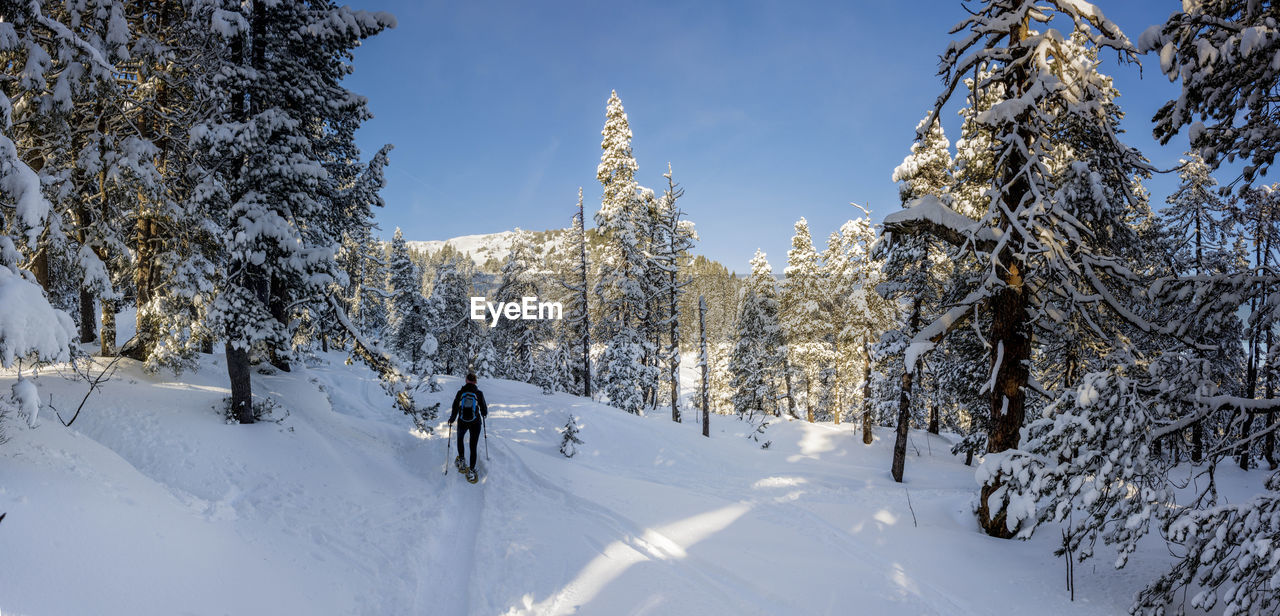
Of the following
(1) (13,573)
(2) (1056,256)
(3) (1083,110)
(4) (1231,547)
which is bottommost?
(4) (1231,547)

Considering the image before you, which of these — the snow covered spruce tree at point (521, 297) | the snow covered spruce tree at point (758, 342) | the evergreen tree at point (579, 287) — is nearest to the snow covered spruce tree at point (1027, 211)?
the evergreen tree at point (579, 287)

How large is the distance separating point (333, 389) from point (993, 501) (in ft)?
59.2

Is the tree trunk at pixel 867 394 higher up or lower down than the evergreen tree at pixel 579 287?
lower down

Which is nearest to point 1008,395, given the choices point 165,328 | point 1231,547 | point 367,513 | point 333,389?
point 1231,547

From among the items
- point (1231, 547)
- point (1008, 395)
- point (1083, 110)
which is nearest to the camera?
point (1231, 547)

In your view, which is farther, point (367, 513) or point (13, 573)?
point (367, 513)

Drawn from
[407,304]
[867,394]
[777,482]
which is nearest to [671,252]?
[867,394]

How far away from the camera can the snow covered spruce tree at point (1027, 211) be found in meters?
7.77

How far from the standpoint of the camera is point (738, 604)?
582 centimetres

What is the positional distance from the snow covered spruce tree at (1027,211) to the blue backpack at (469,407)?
882cm

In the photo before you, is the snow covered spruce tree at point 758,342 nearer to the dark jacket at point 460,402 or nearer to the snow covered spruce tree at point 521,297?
the snow covered spruce tree at point 521,297

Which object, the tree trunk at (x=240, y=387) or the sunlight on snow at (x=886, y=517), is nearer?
the sunlight on snow at (x=886, y=517)

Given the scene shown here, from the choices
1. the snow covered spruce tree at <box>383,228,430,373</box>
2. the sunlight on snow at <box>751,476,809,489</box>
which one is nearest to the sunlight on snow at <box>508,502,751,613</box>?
the sunlight on snow at <box>751,476,809,489</box>

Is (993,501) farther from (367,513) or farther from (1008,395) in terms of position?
(367,513)
